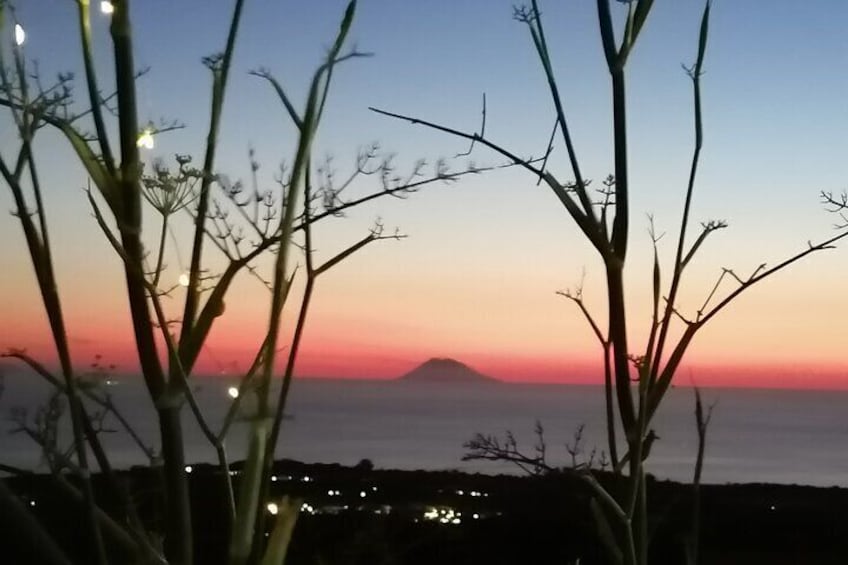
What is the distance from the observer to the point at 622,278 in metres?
0.60

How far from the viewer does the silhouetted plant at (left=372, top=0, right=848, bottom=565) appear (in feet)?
1.92

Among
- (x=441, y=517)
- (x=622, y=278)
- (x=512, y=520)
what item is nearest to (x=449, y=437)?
(x=512, y=520)

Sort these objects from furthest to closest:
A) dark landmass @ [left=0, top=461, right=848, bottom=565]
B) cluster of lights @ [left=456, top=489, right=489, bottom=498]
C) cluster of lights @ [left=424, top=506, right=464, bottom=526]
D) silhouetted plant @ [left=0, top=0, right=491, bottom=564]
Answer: cluster of lights @ [left=456, top=489, right=489, bottom=498] → cluster of lights @ [left=424, top=506, right=464, bottom=526] → dark landmass @ [left=0, top=461, right=848, bottom=565] → silhouetted plant @ [left=0, top=0, right=491, bottom=564]

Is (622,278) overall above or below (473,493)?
above

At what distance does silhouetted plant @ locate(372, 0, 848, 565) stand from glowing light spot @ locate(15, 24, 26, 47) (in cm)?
19

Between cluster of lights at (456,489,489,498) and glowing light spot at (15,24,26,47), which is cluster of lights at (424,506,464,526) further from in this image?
glowing light spot at (15,24,26,47)

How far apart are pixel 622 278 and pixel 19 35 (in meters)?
0.36

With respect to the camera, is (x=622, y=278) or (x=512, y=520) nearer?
(x=622, y=278)

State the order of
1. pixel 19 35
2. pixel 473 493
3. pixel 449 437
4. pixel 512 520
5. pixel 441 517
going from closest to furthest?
pixel 19 35, pixel 441 517, pixel 512 520, pixel 473 493, pixel 449 437

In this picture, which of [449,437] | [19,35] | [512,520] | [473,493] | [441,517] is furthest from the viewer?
[449,437]

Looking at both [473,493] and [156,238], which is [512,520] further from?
[156,238]

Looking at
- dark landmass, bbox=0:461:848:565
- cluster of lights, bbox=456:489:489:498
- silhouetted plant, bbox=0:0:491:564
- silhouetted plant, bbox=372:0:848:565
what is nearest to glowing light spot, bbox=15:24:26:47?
silhouetted plant, bbox=0:0:491:564

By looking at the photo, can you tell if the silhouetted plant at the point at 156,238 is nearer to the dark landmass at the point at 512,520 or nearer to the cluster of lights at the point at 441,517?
the dark landmass at the point at 512,520

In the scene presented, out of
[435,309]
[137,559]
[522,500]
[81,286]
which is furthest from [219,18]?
[522,500]
